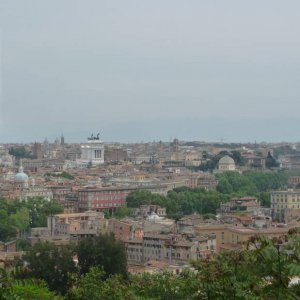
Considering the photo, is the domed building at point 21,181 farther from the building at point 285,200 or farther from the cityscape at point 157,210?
the building at point 285,200

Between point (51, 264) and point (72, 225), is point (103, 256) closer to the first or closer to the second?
point (51, 264)

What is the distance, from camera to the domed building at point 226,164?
164 feet

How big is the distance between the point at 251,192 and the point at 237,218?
502 inches

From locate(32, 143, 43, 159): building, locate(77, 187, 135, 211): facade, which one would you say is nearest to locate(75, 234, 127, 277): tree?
locate(77, 187, 135, 211): facade

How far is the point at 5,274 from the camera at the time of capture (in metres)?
3.69

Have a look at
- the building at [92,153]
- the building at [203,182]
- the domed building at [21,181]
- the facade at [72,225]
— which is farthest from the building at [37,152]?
the facade at [72,225]

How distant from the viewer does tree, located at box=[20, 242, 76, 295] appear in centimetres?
1299

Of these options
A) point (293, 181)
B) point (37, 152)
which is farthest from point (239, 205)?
point (37, 152)

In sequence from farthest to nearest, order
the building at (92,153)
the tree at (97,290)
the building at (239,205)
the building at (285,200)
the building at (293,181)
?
the building at (92,153)
the building at (293,181)
the building at (285,200)
the building at (239,205)
the tree at (97,290)

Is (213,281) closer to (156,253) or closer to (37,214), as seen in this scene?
(156,253)

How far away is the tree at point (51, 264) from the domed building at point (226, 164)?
3607cm

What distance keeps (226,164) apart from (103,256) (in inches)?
1440

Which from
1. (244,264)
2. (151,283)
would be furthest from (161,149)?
(244,264)

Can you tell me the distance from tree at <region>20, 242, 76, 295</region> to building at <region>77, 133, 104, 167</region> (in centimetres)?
4427
